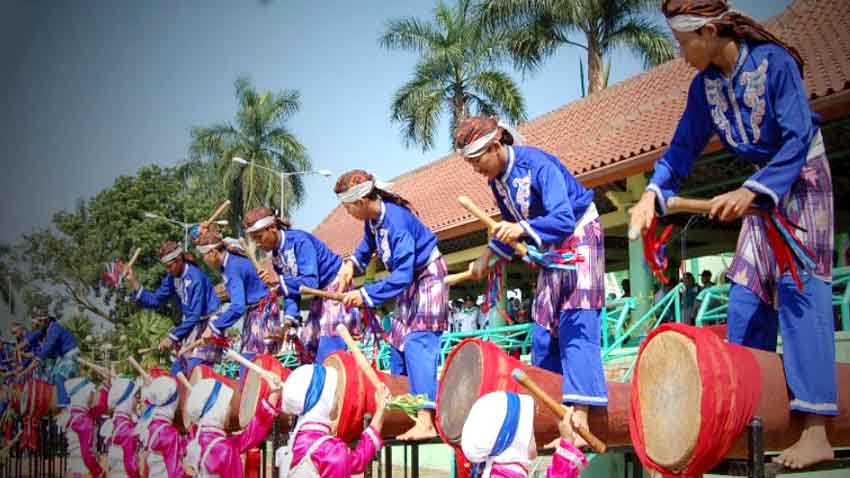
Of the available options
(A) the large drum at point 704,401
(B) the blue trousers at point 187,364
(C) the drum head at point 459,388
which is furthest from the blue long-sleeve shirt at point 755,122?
(B) the blue trousers at point 187,364

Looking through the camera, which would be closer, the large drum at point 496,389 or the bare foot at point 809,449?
the bare foot at point 809,449

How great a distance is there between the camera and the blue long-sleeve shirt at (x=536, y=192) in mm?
3832

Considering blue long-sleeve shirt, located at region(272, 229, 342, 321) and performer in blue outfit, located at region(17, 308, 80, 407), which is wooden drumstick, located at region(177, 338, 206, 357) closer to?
blue long-sleeve shirt, located at region(272, 229, 342, 321)

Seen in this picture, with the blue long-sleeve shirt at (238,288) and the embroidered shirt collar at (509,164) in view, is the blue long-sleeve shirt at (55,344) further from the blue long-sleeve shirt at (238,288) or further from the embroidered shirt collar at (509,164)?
the embroidered shirt collar at (509,164)

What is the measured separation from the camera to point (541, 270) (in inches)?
155

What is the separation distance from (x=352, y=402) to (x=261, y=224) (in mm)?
1986

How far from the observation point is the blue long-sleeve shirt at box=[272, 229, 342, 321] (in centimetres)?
612

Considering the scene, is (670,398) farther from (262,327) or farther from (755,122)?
(262,327)

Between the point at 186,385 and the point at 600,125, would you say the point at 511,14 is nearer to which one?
the point at 600,125

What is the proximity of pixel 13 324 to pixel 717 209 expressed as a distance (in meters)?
9.84

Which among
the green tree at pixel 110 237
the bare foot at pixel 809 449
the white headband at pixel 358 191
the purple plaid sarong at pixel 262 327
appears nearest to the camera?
the bare foot at pixel 809 449

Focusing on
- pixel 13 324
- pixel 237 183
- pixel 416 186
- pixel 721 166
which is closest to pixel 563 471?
pixel 721 166

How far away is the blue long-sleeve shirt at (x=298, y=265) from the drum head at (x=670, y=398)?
3272 mm

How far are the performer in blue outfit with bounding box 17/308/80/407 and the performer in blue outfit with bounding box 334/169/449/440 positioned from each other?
5.16 m
